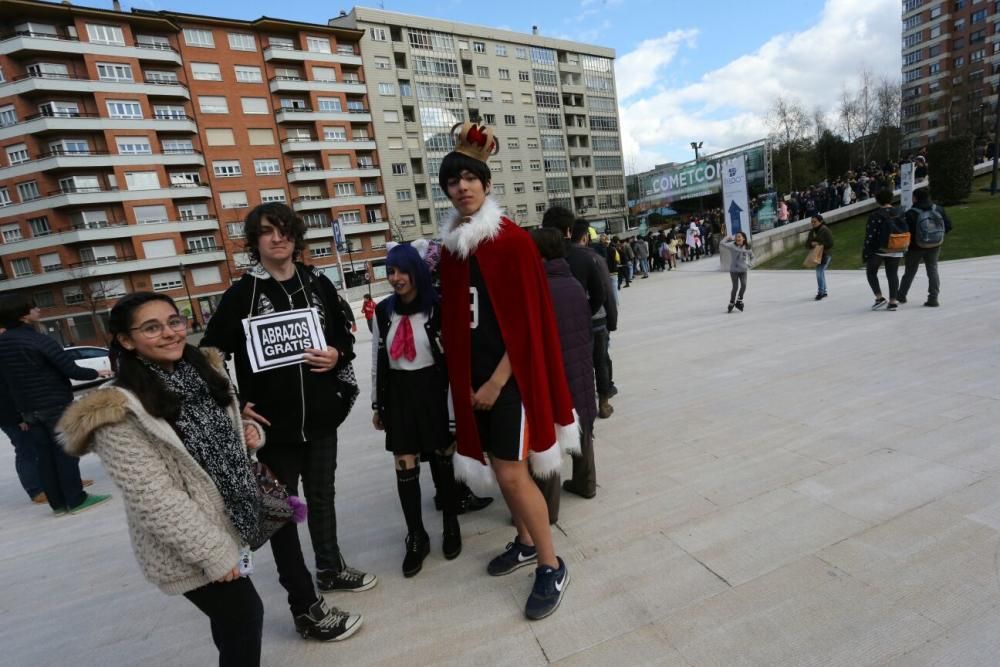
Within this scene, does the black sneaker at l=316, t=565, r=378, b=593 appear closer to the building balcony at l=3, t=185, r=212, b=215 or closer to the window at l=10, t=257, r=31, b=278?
the building balcony at l=3, t=185, r=212, b=215

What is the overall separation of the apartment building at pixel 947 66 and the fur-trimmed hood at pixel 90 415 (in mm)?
69576

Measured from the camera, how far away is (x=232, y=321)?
223cm

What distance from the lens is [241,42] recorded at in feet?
129

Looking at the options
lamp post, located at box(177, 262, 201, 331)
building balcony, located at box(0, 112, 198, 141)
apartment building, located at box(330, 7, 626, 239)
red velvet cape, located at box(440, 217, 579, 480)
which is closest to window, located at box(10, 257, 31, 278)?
building balcony, located at box(0, 112, 198, 141)

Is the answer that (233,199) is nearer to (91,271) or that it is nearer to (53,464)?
(91,271)

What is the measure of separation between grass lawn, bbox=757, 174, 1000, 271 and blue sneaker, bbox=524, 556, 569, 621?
12.7 m

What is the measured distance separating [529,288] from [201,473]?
143 centimetres

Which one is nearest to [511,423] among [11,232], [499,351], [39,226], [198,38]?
[499,351]

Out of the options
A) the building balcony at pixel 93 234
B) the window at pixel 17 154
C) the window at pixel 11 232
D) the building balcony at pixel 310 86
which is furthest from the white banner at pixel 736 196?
the window at pixel 11 232

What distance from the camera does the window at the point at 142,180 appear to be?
114 ft

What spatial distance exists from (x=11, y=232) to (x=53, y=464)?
45.2m

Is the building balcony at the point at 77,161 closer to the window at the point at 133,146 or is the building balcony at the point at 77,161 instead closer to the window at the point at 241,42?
the window at the point at 133,146

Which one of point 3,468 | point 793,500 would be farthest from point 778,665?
point 3,468

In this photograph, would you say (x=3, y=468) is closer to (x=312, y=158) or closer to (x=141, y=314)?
(x=141, y=314)
